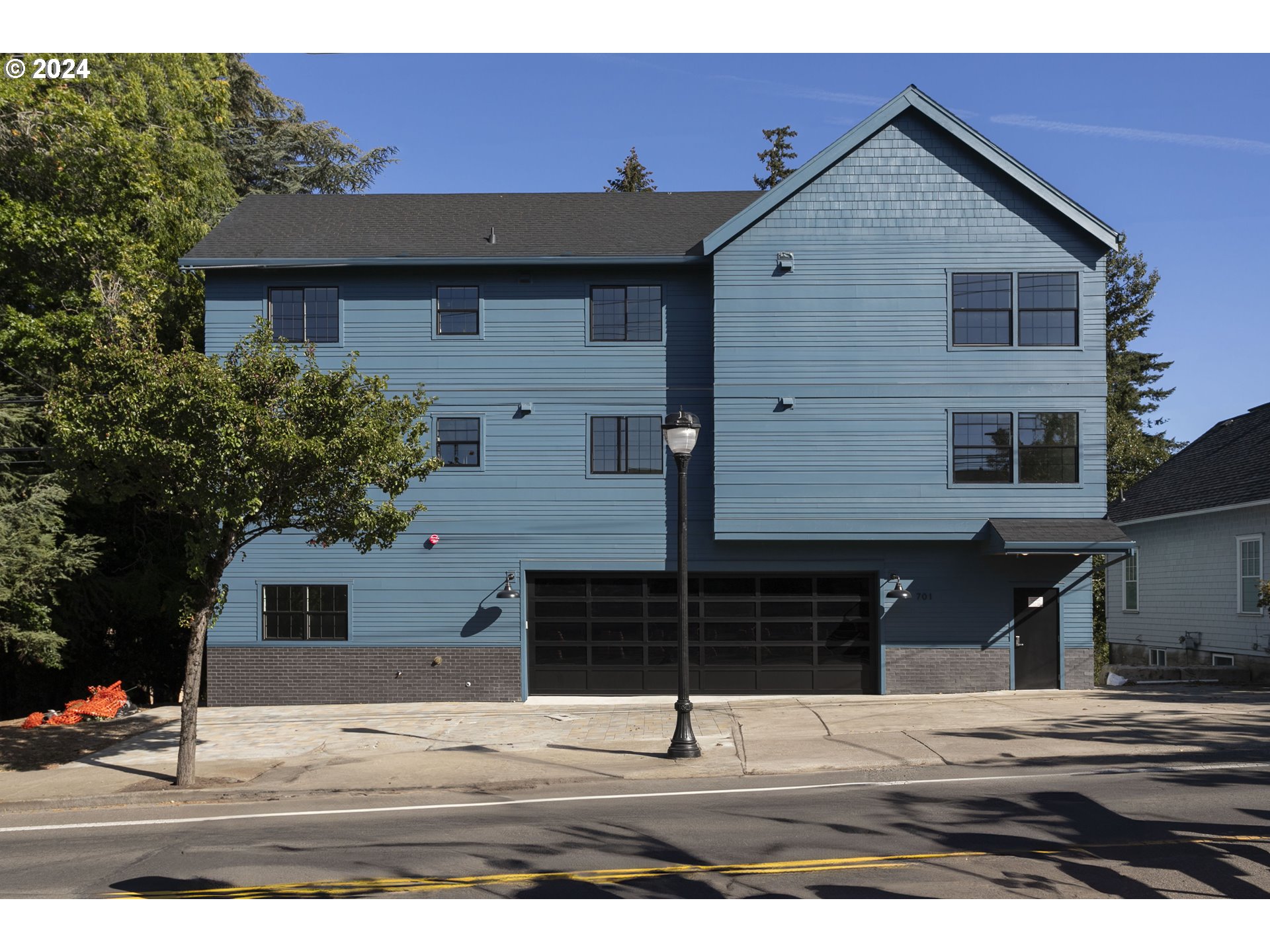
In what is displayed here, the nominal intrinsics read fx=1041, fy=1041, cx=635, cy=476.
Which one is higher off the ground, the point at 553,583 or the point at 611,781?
the point at 553,583

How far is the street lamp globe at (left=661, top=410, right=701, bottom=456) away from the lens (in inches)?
585

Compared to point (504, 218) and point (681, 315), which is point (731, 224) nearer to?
point (681, 315)

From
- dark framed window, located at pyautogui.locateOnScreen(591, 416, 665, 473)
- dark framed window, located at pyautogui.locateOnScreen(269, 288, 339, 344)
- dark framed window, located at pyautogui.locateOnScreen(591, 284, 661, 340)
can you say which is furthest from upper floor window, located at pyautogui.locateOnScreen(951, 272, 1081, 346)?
dark framed window, located at pyautogui.locateOnScreen(269, 288, 339, 344)

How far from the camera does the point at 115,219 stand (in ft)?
79.5

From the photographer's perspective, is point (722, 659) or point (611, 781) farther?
point (722, 659)

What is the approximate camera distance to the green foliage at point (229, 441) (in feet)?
43.3

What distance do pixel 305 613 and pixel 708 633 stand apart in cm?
848

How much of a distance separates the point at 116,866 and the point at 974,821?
26.7 ft

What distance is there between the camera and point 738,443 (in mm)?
21469

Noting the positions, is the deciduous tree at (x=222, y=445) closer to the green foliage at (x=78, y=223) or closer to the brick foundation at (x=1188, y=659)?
the green foliage at (x=78, y=223)

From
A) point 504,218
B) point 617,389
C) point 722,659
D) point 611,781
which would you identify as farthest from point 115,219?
point 611,781

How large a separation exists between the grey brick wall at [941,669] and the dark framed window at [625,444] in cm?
639

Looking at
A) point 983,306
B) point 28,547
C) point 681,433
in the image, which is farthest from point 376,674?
point 983,306

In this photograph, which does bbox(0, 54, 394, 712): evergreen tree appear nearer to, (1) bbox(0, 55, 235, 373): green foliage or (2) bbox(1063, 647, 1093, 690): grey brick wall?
(1) bbox(0, 55, 235, 373): green foliage
